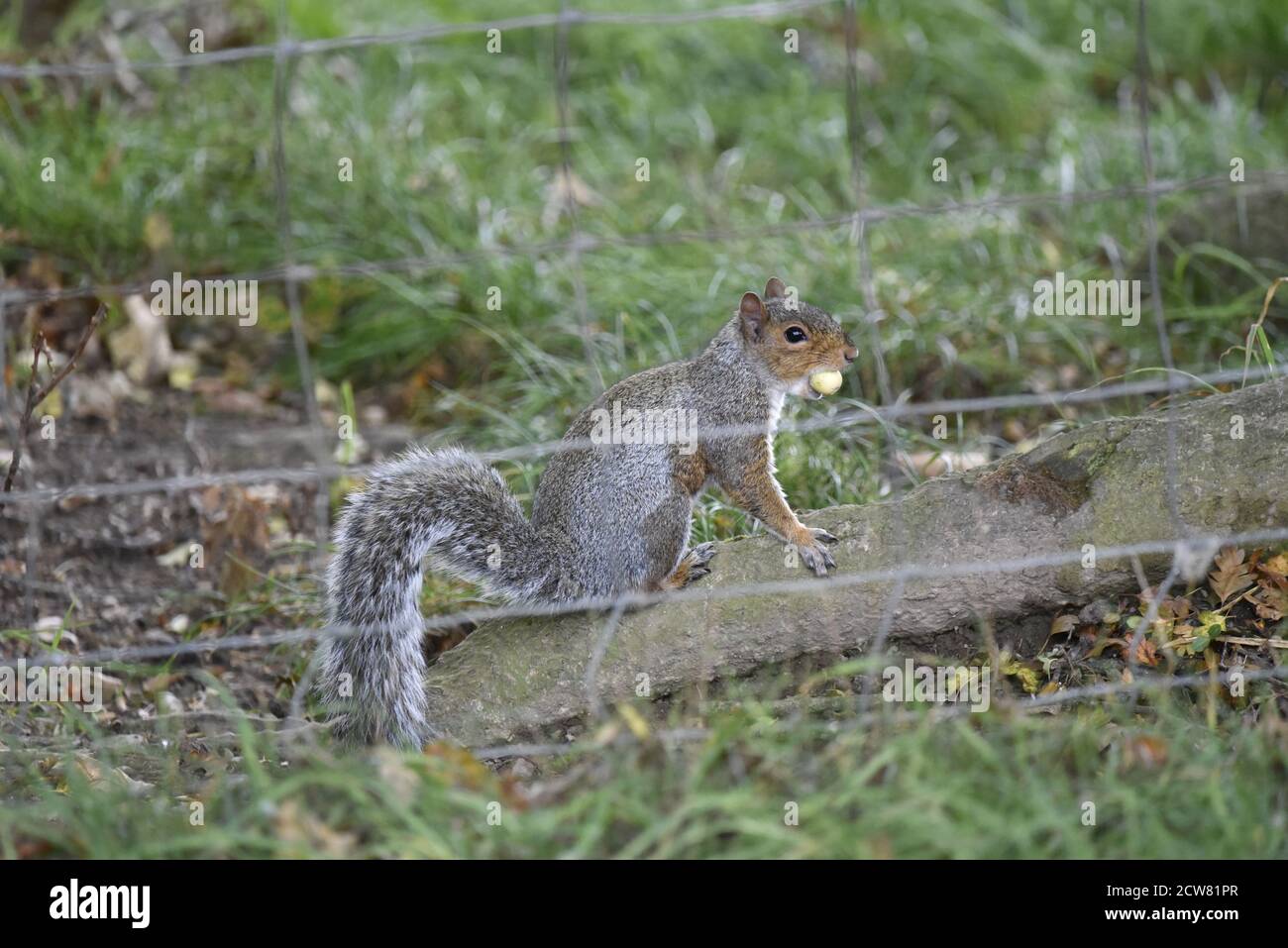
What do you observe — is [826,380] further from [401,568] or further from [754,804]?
[754,804]

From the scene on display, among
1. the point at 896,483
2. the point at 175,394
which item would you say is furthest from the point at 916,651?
the point at 175,394

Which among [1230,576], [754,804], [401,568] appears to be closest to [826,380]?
[1230,576]

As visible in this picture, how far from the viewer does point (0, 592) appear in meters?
4.53

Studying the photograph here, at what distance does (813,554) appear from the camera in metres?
3.82

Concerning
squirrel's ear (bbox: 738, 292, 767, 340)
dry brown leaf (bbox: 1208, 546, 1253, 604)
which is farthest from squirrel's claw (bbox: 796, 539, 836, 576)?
dry brown leaf (bbox: 1208, 546, 1253, 604)

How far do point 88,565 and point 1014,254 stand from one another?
395cm

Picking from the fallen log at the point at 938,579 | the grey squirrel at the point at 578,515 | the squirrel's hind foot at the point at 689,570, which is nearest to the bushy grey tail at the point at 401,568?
the grey squirrel at the point at 578,515

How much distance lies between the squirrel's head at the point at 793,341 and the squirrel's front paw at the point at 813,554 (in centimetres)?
49

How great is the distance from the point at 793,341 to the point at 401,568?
1.29m

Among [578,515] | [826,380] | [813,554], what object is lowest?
[813,554]

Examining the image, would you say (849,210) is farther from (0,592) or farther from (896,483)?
(0,592)

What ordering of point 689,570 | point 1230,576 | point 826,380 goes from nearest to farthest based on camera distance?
point 1230,576, point 689,570, point 826,380

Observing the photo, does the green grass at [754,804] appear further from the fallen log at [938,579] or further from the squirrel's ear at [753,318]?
the squirrel's ear at [753,318]

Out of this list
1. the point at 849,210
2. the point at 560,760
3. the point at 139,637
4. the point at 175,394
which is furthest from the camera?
the point at 849,210
